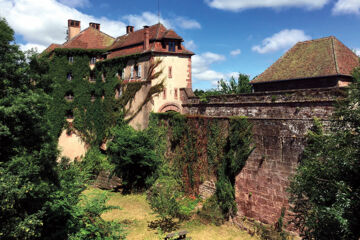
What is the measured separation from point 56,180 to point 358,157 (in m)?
10.0

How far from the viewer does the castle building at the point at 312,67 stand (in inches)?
814

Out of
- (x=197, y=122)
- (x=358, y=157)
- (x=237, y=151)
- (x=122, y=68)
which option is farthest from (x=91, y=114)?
(x=358, y=157)

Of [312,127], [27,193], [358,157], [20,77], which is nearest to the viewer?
[358,157]

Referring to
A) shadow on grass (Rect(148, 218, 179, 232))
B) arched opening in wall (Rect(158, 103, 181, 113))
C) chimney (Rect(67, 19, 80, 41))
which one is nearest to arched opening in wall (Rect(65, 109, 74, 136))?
chimney (Rect(67, 19, 80, 41))

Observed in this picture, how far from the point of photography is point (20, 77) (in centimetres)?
967

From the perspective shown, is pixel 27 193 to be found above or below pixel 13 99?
below

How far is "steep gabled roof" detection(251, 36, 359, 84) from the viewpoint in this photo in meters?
21.0

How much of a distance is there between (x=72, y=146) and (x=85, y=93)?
567cm

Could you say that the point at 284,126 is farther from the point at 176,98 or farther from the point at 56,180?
the point at 176,98

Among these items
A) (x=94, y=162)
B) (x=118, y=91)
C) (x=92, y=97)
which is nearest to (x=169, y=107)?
(x=118, y=91)

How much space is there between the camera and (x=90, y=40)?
30703mm

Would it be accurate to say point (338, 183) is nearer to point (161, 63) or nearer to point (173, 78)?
point (173, 78)

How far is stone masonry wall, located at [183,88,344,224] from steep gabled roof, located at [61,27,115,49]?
20.7m

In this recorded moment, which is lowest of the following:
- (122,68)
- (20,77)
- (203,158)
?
(203,158)
